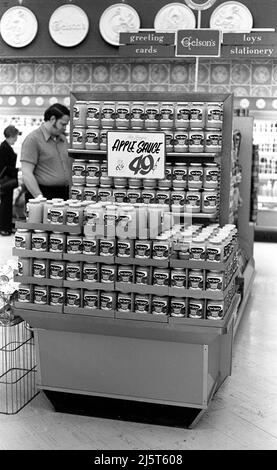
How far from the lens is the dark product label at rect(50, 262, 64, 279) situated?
12.2 feet

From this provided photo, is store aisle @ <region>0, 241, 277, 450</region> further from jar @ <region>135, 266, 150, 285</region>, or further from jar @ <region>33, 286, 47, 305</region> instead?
jar @ <region>135, 266, 150, 285</region>

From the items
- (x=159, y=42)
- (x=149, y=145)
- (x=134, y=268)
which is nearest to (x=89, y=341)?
(x=134, y=268)

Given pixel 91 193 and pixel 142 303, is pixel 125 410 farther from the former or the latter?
pixel 91 193

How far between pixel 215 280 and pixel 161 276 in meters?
0.30

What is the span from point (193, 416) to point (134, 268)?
0.92 m

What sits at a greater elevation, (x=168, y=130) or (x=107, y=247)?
(x=168, y=130)

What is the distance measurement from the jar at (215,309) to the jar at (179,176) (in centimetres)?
164

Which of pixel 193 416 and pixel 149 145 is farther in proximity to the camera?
pixel 149 145

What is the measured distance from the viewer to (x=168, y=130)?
5.04 meters

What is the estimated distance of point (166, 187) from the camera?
5.09 metres

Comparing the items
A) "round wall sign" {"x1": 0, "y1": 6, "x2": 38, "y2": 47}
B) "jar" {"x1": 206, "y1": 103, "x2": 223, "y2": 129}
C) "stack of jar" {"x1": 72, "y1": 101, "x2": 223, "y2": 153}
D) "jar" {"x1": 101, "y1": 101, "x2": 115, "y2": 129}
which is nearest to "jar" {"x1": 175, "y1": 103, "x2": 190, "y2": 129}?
"stack of jar" {"x1": 72, "y1": 101, "x2": 223, "y2": 153}

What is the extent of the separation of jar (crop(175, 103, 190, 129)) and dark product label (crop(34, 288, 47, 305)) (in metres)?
1.92
